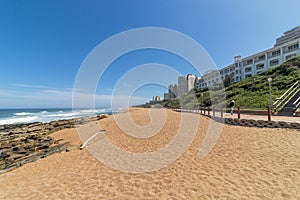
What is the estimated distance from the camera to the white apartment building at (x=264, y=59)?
35438mm

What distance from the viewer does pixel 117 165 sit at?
5.48m

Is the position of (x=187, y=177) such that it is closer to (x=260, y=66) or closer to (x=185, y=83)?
(x=260, y=66)

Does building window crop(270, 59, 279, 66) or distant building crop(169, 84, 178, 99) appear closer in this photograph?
building window crop(270, 59, 279, 66)

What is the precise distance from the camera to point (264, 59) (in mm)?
41188

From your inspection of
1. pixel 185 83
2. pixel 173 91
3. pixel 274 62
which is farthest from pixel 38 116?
pixel 274 62

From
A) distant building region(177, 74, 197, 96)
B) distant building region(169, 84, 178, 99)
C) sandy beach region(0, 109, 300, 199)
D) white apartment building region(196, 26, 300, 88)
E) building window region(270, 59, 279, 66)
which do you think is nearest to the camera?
sandy beach region(0, 109, 300, 199)

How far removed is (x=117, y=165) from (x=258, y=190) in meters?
4.11

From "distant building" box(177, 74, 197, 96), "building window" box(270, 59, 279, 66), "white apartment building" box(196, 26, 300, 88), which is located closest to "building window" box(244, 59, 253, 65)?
"white apartment building" box(196, 26, 300, 88)

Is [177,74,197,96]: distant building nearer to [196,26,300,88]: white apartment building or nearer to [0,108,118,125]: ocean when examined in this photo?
[196,26,300,88]: white apartment building

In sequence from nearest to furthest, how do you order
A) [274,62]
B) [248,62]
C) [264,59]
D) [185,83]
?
[274,62], [264,59], [248,62], [185,83]

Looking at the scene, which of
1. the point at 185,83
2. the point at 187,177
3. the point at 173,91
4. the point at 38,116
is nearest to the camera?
the point at 187,177

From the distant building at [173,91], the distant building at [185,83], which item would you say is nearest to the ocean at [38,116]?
the distant building at [173,91]

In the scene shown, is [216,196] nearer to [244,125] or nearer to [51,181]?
[51,181]

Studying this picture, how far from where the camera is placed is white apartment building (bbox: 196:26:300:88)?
116 feet
